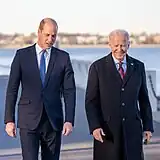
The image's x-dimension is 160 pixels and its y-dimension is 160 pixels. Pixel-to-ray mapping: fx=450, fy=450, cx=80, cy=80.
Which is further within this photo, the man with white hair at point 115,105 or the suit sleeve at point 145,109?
the suit sleeve at point 145,109

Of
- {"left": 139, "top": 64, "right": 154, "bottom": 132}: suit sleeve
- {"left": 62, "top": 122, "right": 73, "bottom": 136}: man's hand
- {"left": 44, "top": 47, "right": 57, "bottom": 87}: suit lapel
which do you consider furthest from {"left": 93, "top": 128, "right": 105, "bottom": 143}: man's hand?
Result: {"left": 44, "top": 47, "right": 57, "bottom": 87}: suit lapel

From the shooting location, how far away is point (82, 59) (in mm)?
3756

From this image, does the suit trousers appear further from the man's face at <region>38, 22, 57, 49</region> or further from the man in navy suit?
the man's face at <region>38, 22, 57, 49</region>

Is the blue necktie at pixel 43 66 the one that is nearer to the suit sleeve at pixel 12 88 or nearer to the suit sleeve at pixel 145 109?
the suit sleeve at pixel 12 88

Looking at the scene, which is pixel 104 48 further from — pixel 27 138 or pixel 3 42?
pixel 27 138

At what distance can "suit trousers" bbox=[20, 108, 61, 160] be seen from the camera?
7.97 ft

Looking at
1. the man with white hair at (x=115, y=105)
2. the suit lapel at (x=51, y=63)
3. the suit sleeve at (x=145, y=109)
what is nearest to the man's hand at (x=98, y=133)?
the man with white hair at (x=115, y=105)

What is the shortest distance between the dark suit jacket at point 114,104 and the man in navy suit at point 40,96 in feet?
0.43

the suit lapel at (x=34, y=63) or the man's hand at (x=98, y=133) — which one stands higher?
the suit lapel at (x=34, y=63)

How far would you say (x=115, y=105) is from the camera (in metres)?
2.39

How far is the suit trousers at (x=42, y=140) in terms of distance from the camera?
2428 mm

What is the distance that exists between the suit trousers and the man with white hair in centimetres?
22

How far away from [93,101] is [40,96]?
0.29 metres

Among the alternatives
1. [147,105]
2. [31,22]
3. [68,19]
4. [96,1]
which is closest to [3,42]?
[31,22]
